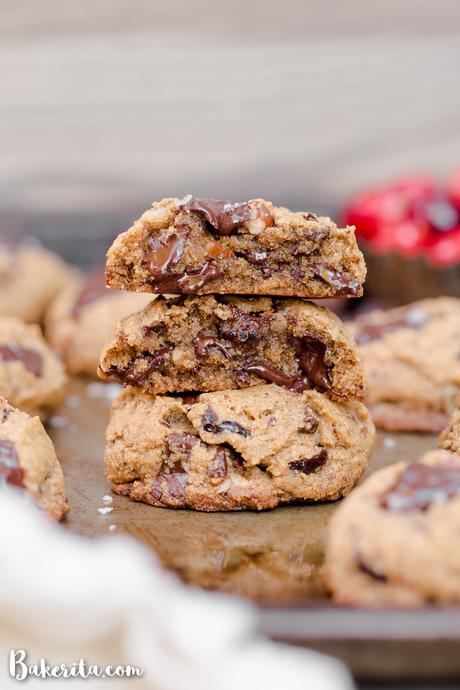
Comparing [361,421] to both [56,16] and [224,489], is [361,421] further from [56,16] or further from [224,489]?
[56,16]

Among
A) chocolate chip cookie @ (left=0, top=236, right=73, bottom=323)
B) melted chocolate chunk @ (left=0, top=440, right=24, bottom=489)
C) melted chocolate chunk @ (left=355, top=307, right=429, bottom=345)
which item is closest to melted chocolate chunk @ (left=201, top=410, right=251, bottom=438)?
melted chocolate chunk @ (left=0, top=440, right=24, bottom=489)

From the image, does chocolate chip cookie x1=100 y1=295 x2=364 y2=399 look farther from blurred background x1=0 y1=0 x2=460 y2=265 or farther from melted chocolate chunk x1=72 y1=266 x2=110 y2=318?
blurred background x1=0 y1=0 x2=460 y2=265

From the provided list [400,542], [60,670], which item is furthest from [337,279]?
[60,670]

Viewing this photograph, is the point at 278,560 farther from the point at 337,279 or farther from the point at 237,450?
the point at 337,279

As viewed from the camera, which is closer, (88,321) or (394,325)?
(394,325)

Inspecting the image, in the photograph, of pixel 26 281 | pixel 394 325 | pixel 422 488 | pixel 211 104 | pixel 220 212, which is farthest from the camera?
pixel 211 104

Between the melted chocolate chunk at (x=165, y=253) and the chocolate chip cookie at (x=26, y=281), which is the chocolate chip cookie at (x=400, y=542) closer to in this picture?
the melted chocolate chunk at (x=165, y=253)

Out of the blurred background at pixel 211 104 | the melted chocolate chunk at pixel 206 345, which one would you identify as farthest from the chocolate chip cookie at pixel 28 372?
the blurred background at pixel 211 104
